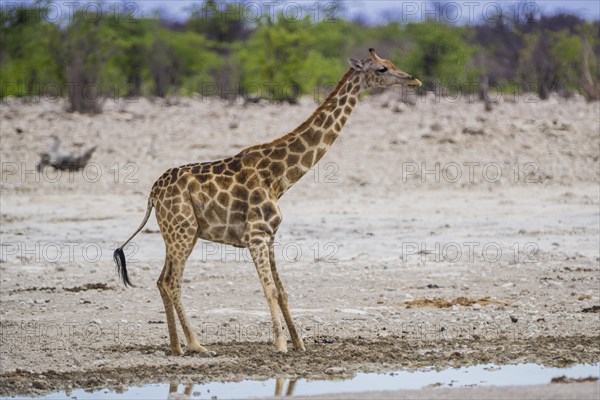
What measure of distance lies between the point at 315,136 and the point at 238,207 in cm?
75

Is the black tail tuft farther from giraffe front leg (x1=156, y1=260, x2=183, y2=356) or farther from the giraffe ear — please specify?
the giraffe ear

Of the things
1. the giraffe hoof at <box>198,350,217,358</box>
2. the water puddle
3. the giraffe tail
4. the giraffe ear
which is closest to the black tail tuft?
the giraffe tail

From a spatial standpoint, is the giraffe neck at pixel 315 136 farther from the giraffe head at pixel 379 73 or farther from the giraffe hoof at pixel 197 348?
the giraffe hoof at pixel 197 348

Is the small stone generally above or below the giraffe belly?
below

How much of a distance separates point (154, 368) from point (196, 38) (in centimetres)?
2843

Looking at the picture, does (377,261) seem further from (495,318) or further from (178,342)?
(178,342)

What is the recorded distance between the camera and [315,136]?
8438 mm

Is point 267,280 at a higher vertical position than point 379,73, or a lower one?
lower

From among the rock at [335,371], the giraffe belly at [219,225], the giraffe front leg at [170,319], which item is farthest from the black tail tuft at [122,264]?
the rock at [335,371]

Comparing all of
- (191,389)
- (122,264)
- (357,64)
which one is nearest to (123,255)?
(122,264)

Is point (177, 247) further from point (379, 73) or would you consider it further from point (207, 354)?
point (379, 73)

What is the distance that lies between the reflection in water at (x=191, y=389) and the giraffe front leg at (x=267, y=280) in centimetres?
60

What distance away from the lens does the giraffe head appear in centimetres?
830

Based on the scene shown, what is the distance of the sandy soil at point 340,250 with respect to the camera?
8125 mm
